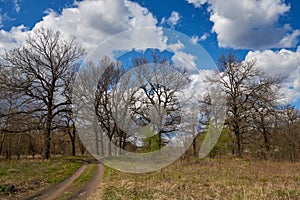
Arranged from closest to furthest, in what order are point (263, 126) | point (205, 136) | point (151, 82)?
point (151, 82)
point (205, 136)
point (263, 126)

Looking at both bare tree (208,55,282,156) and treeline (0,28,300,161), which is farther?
bare tree (208,55,282,156)

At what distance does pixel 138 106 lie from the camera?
49.3 feet

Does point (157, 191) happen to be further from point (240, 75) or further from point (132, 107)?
point (240, 75)

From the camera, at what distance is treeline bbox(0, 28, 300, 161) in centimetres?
1246

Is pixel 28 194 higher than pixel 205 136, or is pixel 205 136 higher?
pixel 205 136

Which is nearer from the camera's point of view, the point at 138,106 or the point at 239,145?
the point at 138,106

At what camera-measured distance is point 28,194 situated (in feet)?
36.3

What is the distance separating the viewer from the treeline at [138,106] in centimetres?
1246

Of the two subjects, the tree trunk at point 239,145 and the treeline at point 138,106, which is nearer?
the treeline at point 138,106

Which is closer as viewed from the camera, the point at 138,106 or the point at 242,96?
the point at 138,106

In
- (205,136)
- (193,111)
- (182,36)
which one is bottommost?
(205,136)

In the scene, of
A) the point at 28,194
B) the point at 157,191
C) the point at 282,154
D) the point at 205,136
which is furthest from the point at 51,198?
the point at 282,154

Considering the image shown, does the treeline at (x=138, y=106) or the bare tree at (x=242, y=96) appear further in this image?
the bare tree at (x=242, y=96)

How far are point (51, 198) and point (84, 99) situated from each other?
310 inches
